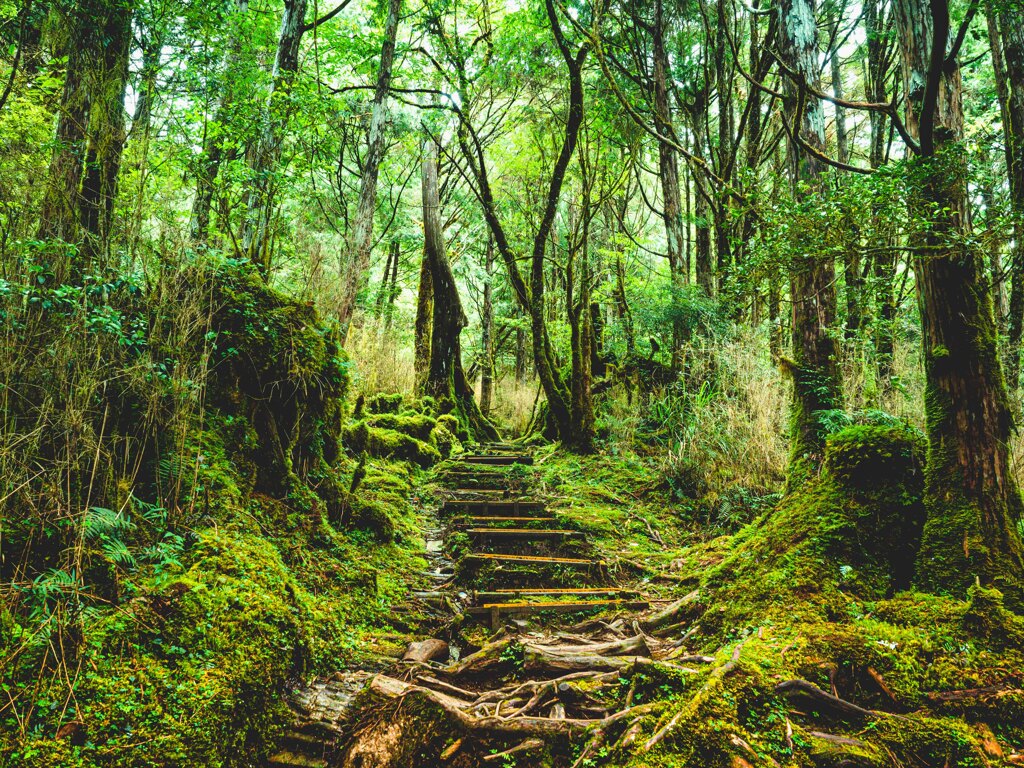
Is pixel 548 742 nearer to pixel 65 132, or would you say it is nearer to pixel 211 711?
pixel 211 711

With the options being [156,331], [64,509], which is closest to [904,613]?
[64,509]

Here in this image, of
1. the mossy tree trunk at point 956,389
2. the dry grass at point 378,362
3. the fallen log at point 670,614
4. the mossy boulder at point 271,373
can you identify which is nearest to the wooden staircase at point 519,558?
the fallen log at point 670,614

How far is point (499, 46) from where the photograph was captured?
985 cm

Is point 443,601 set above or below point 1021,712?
below

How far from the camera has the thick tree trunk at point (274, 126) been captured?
6.45 metres

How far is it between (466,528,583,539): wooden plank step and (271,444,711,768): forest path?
7 cm

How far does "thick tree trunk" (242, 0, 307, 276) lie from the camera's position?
6453mm

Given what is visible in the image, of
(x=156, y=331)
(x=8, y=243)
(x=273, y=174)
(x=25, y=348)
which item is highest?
(x=273, y=174)

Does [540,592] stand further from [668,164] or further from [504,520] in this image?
[668,164]

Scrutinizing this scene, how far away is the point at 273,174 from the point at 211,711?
6044 millimetres

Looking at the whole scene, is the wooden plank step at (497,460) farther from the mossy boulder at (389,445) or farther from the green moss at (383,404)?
the green moss at (383,404)

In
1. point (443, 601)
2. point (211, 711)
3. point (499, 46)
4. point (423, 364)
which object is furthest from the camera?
point (423, 364)

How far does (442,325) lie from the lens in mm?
11430

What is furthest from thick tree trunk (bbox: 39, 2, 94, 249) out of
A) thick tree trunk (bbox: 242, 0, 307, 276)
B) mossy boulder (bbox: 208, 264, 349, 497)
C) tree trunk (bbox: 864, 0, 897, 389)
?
tree trunk (bbox: 864, 0, 897, 389)
